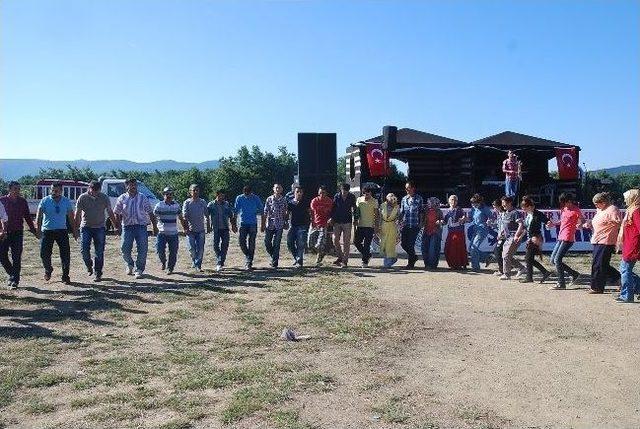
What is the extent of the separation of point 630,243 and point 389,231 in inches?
193

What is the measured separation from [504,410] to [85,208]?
313 inches

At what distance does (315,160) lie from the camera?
13570 mm

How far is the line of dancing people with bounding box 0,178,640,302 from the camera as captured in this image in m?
8.44

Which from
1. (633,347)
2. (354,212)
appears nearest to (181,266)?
(354,212)

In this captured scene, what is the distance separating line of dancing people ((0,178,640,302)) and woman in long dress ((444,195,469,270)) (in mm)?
21

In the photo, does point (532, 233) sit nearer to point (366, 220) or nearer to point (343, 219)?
point (366, 220)

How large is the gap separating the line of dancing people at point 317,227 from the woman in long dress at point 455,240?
0.02m

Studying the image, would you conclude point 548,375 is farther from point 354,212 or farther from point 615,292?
point 354,212

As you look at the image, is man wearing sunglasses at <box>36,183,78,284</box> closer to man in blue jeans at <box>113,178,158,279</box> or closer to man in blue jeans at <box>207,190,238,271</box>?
man in blue jeans at <box>113,178,158,279</box>

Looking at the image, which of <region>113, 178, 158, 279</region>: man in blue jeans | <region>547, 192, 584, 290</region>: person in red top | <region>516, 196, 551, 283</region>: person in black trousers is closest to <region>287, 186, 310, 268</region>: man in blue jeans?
<region>113, 178, 158, 279</region>: man in blue jeans

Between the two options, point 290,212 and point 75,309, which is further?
point 290,212

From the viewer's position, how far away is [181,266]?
11750 millimetres

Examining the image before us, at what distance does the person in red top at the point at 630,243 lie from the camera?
7520mm

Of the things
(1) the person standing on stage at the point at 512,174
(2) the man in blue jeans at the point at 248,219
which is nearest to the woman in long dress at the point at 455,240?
(2) the man in blue jeans at the point at 248,219
